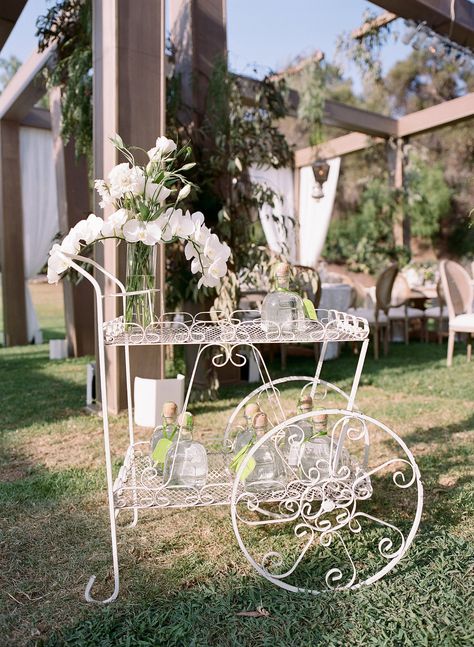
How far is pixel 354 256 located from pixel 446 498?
8334mm

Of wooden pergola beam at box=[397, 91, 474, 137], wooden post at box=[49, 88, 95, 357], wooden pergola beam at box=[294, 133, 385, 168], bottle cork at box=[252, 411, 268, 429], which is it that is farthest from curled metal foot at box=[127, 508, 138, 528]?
wooden pergola beam at box=[294, 133, 385, 168]

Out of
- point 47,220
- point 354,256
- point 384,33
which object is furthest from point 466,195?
point 47,220

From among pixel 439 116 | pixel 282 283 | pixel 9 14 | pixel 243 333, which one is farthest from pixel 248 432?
pixel 439 116

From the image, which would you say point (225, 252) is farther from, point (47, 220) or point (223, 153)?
point (47, 220)

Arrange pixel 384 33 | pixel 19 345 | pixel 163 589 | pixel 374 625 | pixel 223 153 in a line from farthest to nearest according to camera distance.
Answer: pixel 19 345 → pixel 384 33 → pixel 223 153 → pixel 163 589 → pixel 374 625

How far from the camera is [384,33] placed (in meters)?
5.62

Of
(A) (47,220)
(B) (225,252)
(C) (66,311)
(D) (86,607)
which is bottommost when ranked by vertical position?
(D) (86,607)

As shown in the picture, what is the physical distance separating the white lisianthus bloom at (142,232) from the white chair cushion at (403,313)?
4.98 meters

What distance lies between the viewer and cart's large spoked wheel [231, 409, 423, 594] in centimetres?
155

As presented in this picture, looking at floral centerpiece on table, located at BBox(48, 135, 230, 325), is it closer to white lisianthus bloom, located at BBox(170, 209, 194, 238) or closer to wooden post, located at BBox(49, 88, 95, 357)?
white lisianthus bloom, located at BBox(170, 209, 194, 238)

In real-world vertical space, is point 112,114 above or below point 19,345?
above

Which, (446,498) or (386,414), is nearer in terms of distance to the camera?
(446,498)

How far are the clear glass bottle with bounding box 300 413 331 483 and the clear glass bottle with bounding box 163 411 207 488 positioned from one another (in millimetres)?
304

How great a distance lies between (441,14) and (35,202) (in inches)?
197
